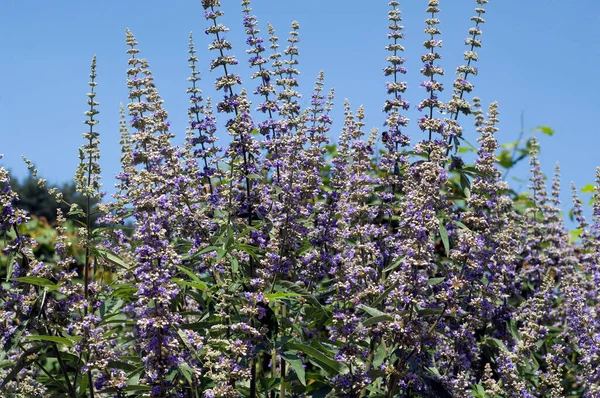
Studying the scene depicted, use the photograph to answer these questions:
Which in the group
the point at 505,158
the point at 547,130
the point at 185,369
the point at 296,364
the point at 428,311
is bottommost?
the point at 185,369

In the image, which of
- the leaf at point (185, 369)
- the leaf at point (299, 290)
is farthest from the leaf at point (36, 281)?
the leaf at point (299, 290)

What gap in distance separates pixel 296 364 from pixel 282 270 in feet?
3.46

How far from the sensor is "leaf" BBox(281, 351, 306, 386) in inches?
205

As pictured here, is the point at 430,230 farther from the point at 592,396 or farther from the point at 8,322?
the point at 8,322

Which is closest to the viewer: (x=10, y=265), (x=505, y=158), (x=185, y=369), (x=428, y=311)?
(x=185, y=369)

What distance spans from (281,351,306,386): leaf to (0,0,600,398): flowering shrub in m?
0.02

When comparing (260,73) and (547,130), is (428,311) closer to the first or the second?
(260,73)

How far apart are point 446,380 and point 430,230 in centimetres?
129

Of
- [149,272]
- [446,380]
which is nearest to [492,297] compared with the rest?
[446,380]

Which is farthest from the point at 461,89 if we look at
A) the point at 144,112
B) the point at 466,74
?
the point at 144,112

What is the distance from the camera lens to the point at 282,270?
6.26 meters

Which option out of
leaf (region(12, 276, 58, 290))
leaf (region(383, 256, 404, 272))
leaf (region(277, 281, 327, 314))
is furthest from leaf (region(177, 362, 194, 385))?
leaf (region(383, 256, 404, 272))

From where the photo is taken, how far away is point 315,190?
22.3ft

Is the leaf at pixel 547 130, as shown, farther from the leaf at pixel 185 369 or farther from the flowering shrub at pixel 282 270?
the leaf at pixel 185 369
